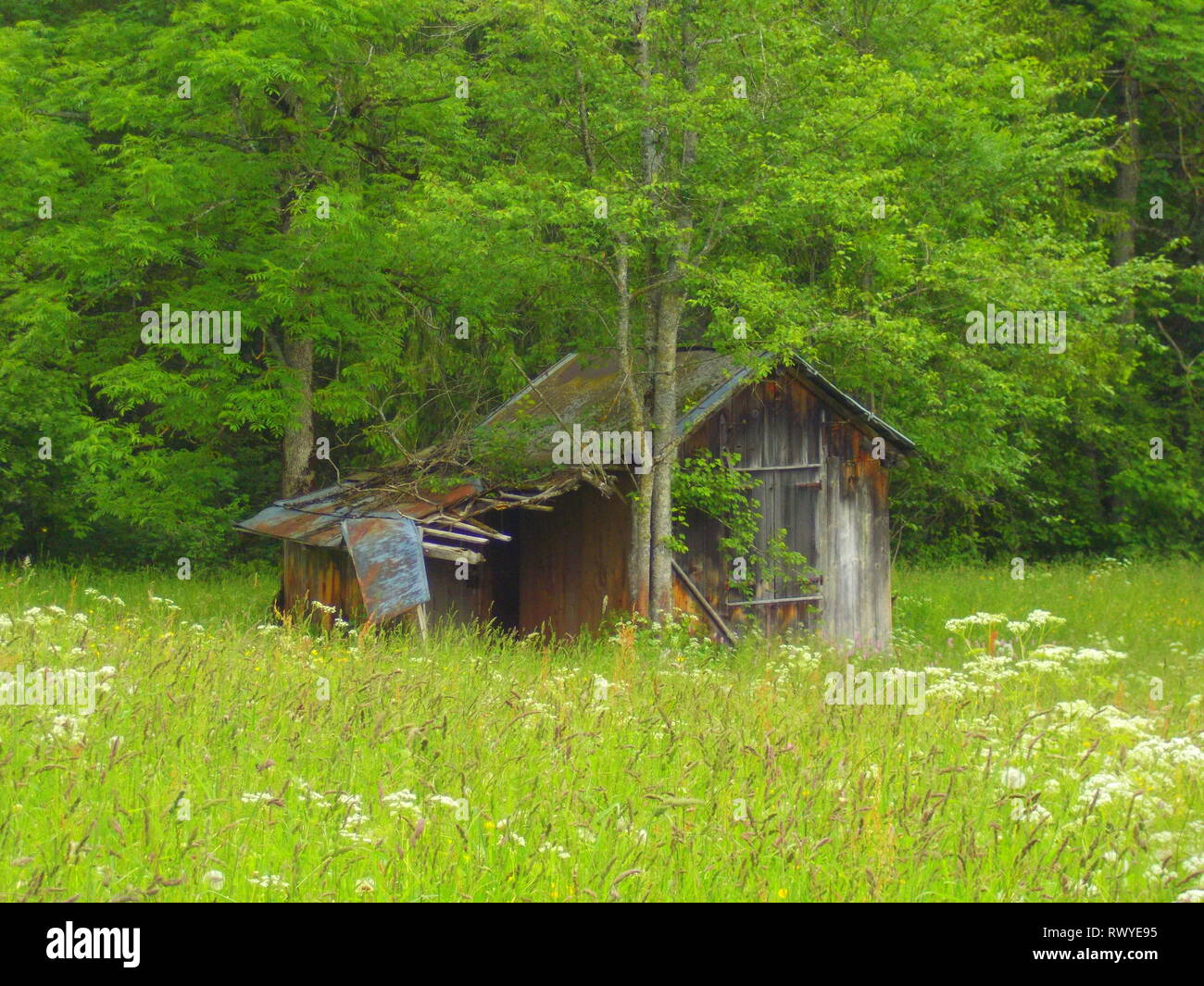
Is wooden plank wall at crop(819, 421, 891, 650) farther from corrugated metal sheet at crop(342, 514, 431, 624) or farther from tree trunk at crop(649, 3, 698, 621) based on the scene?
corrugated metal sheet at crop(342, 514, 431, 624)

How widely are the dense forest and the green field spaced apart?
7.40 metres

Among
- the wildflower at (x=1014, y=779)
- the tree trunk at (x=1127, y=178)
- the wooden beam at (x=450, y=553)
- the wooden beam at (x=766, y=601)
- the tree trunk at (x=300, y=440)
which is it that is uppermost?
the tree trunk at (x=1127, y=178)

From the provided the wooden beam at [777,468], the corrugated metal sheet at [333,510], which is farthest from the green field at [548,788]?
the wooden beam at [777,468]

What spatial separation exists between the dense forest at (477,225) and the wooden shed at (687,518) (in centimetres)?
92

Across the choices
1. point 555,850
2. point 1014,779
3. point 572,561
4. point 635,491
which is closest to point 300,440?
point 572,561

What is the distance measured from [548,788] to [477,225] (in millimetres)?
9798

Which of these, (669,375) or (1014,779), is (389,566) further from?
(1014,779)

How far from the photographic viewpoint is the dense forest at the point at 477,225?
1409 centimetres

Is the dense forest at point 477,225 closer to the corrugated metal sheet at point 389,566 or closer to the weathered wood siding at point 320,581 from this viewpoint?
the weathered wood siding at point 320,581

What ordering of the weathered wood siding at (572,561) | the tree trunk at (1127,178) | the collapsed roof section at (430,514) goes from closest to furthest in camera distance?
the collapsed roof section at (430,514)
the weathered wood siding at (572,561)
the tree trunk at (1127,178)

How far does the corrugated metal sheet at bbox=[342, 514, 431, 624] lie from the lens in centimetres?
1226

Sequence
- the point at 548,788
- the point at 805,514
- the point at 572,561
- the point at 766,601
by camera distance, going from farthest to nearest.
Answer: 1. the point at 805,514
2. the point at 766,601
3. the point at 572,561
4. the point at 548,788

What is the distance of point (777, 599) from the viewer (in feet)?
52.5

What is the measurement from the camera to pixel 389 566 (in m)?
12.6
